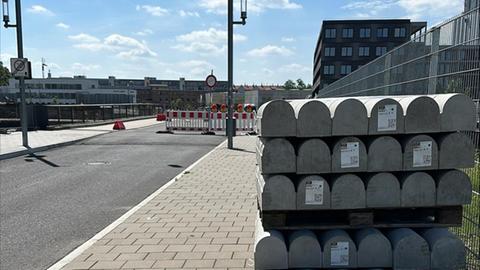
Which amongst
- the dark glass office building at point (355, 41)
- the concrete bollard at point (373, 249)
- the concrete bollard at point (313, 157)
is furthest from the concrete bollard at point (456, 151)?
the dark glass office building at point (355, 41)

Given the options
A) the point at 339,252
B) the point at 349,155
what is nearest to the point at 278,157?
the point at 349,155

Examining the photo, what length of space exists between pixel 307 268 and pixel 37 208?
15.8 ft

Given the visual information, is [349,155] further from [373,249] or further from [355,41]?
[355,41]

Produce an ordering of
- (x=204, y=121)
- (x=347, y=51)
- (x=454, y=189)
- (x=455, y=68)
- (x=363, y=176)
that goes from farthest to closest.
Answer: (x=347, y=51), (x=204, y=121), (x=455, y=68), (x=363, y=176), (x=454, y=189)

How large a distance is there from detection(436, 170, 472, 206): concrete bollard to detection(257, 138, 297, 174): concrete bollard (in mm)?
1398

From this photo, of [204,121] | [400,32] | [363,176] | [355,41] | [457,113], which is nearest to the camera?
[457,113]

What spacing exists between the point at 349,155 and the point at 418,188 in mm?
737

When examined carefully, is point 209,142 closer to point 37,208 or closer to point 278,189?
point 37,208

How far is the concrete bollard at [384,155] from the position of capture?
3332mm

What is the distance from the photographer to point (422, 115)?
3.30 m

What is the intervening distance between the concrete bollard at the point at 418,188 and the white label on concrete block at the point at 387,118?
1.67 feet

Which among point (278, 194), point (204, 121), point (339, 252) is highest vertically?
point (278, 194)

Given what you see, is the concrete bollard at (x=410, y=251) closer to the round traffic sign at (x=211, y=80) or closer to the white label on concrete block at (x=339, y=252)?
the white label on concrete block at (x=339, y=252)

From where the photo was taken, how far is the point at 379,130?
10.9ft
